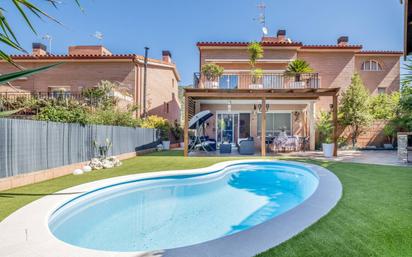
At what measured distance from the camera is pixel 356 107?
1566 centimetres

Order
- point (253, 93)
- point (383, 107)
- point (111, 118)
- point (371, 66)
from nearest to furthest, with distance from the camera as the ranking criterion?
point (111, 118) → point (253, 93) → point (383, 107) → point (371, 66)

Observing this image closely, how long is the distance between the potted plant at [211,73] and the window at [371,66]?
13.3 m

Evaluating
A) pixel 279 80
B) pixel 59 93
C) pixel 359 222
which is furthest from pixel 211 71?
pixel 359 222

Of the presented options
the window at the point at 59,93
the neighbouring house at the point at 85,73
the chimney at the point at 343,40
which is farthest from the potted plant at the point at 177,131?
the chimney at the point at 343,40

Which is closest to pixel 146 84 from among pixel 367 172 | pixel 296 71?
pixel 296 71

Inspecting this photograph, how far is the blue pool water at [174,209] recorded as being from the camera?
4320mm

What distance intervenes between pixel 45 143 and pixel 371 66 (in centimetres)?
2359

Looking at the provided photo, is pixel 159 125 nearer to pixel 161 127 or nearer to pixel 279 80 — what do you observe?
pixel 161 127

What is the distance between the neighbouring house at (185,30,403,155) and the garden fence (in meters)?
7.25

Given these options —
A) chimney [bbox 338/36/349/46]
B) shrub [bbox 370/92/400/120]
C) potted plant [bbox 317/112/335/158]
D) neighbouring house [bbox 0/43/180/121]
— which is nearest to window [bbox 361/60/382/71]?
chimney [bbox 338/36/349/46]

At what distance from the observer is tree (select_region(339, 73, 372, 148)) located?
613 inches

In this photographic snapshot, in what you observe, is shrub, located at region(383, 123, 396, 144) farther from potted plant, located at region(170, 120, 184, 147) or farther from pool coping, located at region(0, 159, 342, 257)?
potted plant, located at region(170, 120, 184, 147)

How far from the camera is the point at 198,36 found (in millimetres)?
19281

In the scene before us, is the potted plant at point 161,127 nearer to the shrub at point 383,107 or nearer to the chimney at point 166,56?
the chimney at point 166,56
